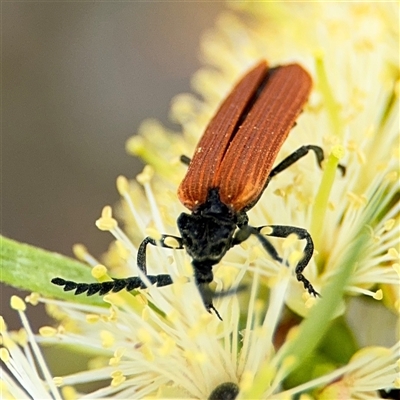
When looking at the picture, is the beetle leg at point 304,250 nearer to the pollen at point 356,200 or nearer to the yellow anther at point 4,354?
the pollen at point 356,200

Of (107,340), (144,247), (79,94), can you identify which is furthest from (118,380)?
(79,94)

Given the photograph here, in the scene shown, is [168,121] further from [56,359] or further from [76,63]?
[56,359]

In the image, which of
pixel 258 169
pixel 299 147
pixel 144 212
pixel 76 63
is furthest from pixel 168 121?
pixel 258 169

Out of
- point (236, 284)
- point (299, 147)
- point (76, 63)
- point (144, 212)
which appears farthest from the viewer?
point (76, 63)

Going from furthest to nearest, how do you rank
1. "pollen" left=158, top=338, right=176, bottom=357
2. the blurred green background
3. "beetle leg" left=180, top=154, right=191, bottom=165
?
1. the blurred green background
2. "beetle leg" left=180, top=154, right=191, bottom=165
3. "pollen" left=158, top=338, right=176, bottom=357

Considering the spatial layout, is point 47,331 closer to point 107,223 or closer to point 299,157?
point 107,223

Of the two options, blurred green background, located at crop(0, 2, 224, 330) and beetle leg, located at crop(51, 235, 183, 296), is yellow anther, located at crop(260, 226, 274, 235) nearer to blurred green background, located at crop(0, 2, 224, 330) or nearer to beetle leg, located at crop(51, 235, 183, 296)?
beetle leg, located at crop(51, 235, 183, 296)

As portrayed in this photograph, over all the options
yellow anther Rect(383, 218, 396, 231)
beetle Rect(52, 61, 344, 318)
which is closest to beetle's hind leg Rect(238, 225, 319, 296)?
beetle Rect(52, 61, 344, 318)
